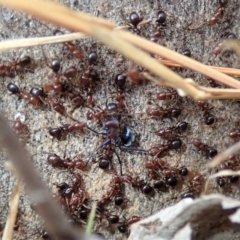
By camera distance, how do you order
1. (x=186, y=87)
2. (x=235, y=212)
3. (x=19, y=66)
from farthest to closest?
1. (x=19, y=66)
2. (x=235, y=212)
3. (x=186, y=87)

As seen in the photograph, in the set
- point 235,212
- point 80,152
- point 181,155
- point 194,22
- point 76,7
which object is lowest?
point 235,212

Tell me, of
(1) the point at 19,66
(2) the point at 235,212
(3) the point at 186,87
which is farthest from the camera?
(1) the point at 19,66

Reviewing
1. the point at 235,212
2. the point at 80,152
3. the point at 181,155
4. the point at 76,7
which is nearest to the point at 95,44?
the point at 76,7

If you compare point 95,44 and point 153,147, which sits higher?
point 95,44

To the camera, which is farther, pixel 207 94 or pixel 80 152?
pixel 80 152

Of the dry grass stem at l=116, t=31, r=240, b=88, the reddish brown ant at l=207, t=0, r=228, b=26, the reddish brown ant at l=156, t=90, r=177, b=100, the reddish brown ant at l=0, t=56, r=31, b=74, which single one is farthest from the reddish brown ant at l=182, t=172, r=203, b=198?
the reddish brown ant at l=0, t=56, r=31, b=74

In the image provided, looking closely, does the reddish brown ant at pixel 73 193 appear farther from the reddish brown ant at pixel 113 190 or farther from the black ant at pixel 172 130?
the black ant at pixel 172 130

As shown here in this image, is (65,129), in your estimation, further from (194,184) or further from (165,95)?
(194,184)

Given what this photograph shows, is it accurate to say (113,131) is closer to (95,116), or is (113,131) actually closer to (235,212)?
(95,116)

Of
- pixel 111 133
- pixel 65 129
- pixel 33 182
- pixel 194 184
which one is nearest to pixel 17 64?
pixel 65 129
